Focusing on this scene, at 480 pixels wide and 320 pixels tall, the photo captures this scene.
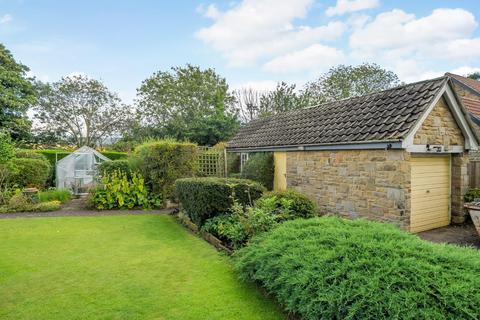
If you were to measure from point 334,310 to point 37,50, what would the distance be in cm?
1799

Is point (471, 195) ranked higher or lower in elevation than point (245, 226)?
higher

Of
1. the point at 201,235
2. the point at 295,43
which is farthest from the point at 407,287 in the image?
the point at 295,43

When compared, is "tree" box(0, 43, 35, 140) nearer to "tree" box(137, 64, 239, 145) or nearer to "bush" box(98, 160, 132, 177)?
"tree" box(137, 64, 239, 145)

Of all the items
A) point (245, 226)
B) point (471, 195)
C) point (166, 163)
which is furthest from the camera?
point (166, 163)

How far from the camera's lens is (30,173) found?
14.2 metres

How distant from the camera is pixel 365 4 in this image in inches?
426

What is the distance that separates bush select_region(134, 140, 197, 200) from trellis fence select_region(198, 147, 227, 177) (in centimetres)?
276

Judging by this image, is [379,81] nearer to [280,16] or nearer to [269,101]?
[269,101]

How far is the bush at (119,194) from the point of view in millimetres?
11633

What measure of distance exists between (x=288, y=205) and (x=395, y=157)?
11.1 feet

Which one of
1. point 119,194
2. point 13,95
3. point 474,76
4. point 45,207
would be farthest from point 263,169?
point 474,76

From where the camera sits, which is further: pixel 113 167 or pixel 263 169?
pixel 113 167

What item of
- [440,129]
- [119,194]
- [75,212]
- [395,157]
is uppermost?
[440,129]

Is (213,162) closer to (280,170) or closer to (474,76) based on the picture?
(280,170)
